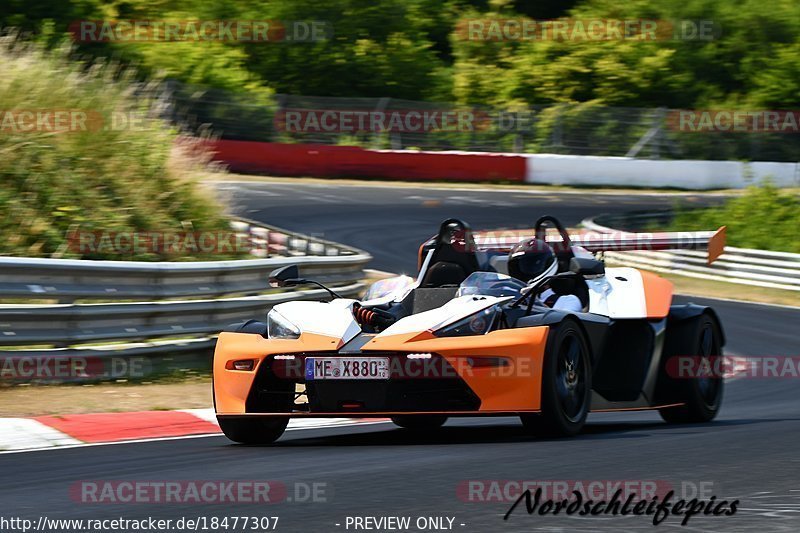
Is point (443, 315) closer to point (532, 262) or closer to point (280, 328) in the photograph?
point (280, 328)

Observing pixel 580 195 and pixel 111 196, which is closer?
pixel 111 196

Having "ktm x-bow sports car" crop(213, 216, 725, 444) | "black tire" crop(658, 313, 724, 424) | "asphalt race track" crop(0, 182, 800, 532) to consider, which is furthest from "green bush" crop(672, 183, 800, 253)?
"ktm x-bow sports car" crop(213, 216, 725, 444)

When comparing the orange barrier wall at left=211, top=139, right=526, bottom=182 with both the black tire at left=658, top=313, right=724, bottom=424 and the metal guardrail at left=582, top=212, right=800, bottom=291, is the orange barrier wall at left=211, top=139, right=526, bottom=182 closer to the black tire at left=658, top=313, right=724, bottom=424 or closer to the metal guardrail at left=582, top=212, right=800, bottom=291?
the metal guardrail at left=582, top=212, right=800, bottom=291


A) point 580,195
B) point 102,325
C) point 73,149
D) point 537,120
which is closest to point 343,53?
point 537,120

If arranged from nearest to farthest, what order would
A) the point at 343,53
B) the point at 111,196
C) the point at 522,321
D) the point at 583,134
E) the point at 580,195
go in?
the point at 522,321 → the point at 111,196 → the point at 580,195 → the point at 583,134 → the point at 343,53

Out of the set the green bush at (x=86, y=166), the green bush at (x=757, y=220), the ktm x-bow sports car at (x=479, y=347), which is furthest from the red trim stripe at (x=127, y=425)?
the green bush at (x=757, y=220)

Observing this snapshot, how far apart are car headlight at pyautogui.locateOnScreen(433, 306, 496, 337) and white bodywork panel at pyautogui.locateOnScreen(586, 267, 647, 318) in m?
1.32

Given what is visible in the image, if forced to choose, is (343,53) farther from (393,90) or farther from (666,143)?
(666,143)

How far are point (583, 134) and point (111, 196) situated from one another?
877 inches

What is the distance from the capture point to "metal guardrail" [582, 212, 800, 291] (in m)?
20.9

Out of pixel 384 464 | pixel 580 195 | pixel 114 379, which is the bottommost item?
pixel 580 195

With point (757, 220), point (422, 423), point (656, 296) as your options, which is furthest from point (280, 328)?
point (757, 220)

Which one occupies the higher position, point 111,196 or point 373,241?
point 111,196

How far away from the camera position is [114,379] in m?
10.7
